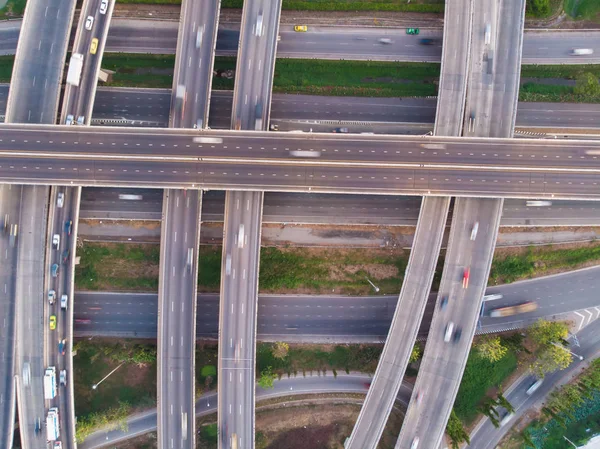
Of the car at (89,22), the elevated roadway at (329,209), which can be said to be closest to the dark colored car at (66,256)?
the elevated roadway at (329,209)

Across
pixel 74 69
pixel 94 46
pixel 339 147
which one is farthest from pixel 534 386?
pixel 94 46

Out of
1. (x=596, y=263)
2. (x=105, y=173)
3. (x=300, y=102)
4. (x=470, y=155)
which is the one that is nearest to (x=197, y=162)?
(x=105, y=173)

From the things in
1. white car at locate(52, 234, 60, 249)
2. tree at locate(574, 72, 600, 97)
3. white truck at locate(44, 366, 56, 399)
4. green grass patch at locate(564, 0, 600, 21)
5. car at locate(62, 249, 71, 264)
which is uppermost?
green grass patch at locate(564, 0, 600, 21)

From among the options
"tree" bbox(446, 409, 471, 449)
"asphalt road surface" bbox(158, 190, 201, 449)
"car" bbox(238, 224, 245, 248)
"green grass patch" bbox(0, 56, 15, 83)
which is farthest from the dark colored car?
"tree" bbox(446, 409, 471, 449)

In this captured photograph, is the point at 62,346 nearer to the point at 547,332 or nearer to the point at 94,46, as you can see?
the point at 94,46

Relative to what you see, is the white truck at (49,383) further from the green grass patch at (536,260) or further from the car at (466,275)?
the green grass patch at (536,260)

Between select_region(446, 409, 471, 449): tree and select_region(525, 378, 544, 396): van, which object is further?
select_region(525, 378, 544, 396): van

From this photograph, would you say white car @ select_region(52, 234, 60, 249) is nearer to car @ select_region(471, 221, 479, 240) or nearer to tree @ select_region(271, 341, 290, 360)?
tree @ select_region(271, 341, 290, 360)
